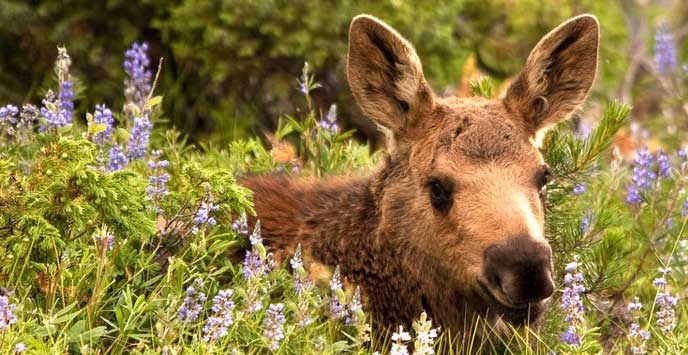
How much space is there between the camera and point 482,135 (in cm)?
634

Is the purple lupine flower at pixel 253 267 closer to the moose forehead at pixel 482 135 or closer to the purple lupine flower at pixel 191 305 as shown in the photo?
the purple lupine flower at pixel 191 305

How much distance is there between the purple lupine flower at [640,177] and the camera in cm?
748

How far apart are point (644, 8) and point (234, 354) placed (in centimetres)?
1359

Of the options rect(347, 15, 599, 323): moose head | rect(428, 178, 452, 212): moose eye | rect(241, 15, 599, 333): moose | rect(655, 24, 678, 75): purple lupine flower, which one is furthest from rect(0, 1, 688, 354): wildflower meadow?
rect(655, 24, 678, 75): purple lupine flower

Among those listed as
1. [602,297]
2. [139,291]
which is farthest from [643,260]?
[139,291]

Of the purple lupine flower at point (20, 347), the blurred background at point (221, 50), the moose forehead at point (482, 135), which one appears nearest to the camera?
the purple lupine flower at point (20, 347)

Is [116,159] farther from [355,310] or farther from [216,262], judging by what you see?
[355,310]

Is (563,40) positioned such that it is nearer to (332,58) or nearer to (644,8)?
(332,58)

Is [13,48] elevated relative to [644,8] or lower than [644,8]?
elevated

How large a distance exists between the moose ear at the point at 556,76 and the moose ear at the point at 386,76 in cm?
49

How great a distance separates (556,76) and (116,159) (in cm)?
243

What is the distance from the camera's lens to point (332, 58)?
1099cm

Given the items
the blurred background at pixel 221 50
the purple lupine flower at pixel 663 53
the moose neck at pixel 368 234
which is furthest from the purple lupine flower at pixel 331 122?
the purple lupine flower at pixel 663 53

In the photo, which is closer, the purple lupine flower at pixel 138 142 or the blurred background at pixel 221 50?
the purple lupine flower at pixel 138 142
